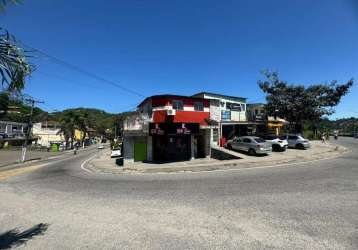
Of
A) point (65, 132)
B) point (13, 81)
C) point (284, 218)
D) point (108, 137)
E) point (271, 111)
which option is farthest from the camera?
point (108, 137)

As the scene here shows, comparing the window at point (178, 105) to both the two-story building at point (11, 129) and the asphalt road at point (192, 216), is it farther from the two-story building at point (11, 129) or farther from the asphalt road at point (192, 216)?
the two-story building at point (11, 129)

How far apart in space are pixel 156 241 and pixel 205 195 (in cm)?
446

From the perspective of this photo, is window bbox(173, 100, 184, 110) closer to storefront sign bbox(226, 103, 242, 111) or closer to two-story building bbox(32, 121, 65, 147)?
storefront sign bbox(226, 103, 242, 111)

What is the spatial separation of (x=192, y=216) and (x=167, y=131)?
16.3 meters

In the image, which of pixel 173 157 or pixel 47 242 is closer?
pixel 47 242

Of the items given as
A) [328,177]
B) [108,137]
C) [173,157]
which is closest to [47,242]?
[328,177]

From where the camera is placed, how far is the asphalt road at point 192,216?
5.78 meters

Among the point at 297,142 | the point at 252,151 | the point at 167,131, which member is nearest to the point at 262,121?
the point at 297,142

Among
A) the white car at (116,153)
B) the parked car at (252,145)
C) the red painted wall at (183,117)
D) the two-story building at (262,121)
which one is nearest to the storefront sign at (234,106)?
the two-story building at (262,121)

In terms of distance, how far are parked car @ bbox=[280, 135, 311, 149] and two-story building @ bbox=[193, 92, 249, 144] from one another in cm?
560

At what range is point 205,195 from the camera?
10.0 m

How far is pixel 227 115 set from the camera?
33125mm

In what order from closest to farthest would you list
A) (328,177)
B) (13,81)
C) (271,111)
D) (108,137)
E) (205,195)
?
(13,81) < (205,195) < (328,177) < (271,111) < (108,137)

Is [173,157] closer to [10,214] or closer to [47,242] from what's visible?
[10,214]
